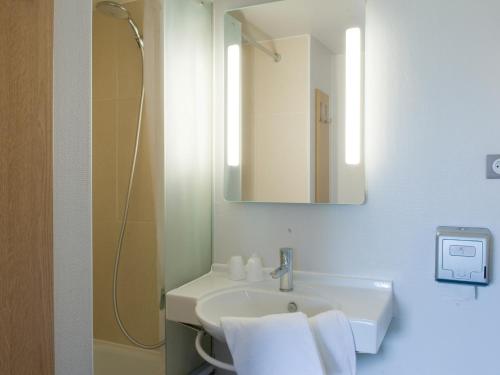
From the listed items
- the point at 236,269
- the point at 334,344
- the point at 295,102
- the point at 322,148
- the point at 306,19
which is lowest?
the point at 334,344

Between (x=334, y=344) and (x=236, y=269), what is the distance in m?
0.60

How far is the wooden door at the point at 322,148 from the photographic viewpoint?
64.5 inches

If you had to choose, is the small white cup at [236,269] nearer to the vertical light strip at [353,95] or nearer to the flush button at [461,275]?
the vertical light strip at [353,95]

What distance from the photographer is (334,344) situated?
3.98ft

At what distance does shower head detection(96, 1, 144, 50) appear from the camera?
1.61m

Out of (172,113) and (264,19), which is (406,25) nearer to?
(264,19)

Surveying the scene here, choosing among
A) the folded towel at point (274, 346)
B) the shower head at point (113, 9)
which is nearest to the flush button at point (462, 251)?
the folded towel at point (274, 346)

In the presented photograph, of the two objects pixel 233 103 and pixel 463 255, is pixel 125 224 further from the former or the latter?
pixel 463 255

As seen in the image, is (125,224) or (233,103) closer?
(125,224)

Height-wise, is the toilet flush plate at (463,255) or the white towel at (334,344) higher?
the toilet flush plate at (463,255)

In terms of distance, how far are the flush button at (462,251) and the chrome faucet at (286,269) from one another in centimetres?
56

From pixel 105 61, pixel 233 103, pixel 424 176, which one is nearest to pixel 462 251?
pixel 424 176

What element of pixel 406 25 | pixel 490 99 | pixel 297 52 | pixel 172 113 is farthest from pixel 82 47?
pixel 490 99

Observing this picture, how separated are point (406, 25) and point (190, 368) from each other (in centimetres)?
159
